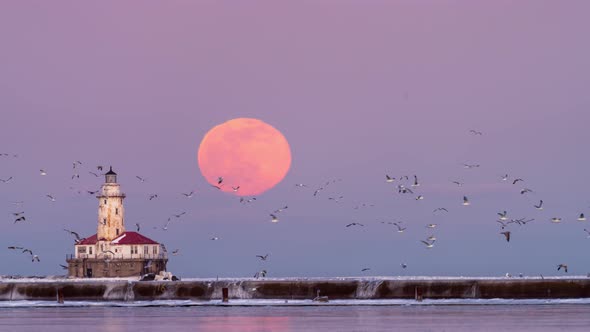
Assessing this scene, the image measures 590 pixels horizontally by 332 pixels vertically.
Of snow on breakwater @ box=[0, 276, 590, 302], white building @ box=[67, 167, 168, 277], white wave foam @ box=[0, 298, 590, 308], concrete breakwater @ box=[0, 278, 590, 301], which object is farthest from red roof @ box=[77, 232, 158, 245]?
white wave foam @ box=[0, 298, 590, 308]

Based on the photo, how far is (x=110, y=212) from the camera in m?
142

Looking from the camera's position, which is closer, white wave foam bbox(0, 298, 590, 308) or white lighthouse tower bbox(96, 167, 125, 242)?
white wave foam bbox(0, 298, 590, 308)

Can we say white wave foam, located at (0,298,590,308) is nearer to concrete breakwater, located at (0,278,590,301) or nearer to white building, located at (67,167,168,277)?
concrete breakwater, located at (0,278,590,301)

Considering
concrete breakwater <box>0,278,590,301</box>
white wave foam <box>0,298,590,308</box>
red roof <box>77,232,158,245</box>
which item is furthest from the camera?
red roof <box>77,232,158,245</box>

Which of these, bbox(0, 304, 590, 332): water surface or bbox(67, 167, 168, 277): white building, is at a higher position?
bbox(67, 167, 168, 277): white building

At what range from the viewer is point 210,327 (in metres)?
57.6

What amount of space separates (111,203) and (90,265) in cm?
726

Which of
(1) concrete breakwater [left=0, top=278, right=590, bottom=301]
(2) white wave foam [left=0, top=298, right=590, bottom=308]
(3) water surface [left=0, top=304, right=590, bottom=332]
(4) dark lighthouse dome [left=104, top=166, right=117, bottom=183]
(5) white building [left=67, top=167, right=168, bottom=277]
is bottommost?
(3) water surface [left=0, top=304, right=590, bottom=332]

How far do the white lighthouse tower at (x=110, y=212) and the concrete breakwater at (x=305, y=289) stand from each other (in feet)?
135

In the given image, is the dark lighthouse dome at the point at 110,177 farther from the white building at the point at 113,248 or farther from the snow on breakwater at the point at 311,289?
the snow on breakwater at the point at 311,289

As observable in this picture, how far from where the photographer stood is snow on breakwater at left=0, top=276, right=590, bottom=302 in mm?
87312

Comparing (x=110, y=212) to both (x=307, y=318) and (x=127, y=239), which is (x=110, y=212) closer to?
(x=127, y=239)

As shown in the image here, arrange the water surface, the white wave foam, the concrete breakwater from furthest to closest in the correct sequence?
the concrete breakwater, the white wave foam, the water surface

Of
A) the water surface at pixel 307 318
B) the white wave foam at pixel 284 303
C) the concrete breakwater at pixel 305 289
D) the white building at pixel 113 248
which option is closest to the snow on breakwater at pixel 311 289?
the concrete breakwater at pixel 305 289
